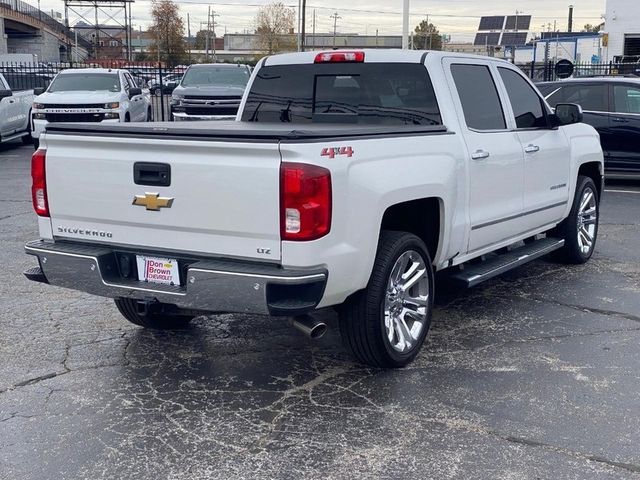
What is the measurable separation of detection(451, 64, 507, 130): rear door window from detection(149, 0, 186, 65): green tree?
2219 inches

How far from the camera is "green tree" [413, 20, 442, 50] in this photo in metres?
82.4

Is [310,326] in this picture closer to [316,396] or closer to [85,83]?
[316,396]

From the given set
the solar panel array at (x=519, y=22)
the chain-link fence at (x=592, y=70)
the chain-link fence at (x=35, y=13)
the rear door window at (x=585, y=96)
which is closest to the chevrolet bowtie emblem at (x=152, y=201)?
the rear door window at (x=585, y=96)

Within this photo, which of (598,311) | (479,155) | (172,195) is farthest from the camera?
→ (598,311)

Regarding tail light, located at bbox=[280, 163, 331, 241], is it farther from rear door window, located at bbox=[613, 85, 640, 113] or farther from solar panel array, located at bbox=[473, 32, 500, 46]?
solar panel array, located at bbox=[473, 32, 500, 46]

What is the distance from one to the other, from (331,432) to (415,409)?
0.57 meters

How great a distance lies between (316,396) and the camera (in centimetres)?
487

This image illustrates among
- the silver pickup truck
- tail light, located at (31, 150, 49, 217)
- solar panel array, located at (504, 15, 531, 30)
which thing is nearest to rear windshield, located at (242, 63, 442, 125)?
tail light, located at (31, 150, 49, 217)

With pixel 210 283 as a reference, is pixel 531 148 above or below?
above

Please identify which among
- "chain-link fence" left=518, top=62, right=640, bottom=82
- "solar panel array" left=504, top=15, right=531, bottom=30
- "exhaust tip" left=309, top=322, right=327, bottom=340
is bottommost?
"exhaust tip" left=309, top=322, right=327, bottom=340

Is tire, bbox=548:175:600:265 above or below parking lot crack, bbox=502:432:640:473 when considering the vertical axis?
above

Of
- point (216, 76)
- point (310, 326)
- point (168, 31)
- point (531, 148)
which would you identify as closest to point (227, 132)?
point (310, 326)

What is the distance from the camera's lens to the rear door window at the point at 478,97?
240 inches

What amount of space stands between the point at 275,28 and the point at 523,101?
214 feet
